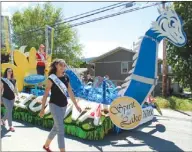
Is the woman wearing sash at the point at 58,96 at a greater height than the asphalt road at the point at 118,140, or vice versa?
the woman wearing sash at the point at 58,96

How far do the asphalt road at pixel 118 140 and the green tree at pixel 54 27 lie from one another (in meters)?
27.2

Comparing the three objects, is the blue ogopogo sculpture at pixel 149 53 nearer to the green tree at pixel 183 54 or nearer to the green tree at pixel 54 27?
the green tree at pixel 183 54

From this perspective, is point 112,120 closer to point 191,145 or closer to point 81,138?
point 81,138

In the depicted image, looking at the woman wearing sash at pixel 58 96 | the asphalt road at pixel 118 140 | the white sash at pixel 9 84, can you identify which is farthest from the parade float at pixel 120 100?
the woman wearing sash at pixel 58 96

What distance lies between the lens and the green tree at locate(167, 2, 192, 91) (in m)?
17.7

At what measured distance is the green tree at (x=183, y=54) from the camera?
17.7m

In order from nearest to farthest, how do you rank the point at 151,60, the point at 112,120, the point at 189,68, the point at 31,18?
the point at 112,120 → the point at 151,60 → the point at 189,68 → the point at 31,18

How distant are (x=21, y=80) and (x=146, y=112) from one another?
193 inches

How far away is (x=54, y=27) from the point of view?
3369 centimetres

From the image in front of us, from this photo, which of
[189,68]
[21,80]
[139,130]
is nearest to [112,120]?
[139,130]

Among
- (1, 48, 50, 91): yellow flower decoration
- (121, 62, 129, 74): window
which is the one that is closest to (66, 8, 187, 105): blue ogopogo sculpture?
(1, 48, 50, 91): yellow flower decoration

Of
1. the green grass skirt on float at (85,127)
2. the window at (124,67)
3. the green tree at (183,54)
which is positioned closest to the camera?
the green grass skirt on float at (85,127)

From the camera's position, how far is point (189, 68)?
61.3 ft

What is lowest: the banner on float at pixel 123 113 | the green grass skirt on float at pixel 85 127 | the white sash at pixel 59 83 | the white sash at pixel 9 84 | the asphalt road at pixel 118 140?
the asphalt road at pixel 118 140
